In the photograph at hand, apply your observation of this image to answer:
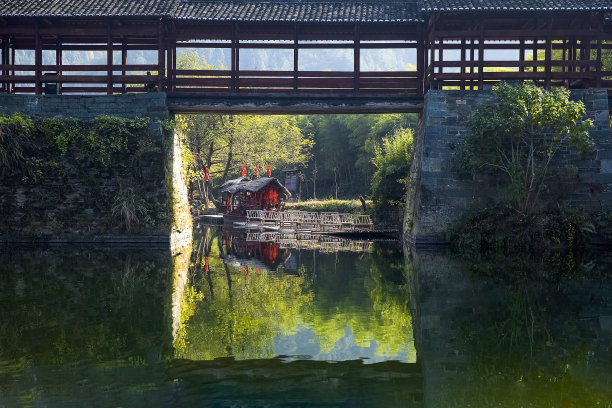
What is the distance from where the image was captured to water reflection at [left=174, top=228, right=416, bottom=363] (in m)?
6.75

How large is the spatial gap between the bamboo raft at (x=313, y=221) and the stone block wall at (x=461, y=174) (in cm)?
609

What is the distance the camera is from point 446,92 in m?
18.6

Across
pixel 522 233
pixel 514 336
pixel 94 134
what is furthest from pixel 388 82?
pixel 514 336

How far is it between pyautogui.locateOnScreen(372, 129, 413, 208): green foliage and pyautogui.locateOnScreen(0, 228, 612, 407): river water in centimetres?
1083

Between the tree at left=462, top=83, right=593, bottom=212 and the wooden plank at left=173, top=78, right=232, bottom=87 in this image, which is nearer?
the tree at left=462, top=83, right=593, bottom=212

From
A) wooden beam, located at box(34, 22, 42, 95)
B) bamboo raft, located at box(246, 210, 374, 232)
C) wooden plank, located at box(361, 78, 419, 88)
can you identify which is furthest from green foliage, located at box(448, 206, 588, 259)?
wooden beam, located at box(34, 22, 42, 95)

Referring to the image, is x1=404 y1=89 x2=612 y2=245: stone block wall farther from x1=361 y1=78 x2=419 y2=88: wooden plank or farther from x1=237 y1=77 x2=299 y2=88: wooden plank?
x1=237 y1=77 x2=299 y2=88: wooden plank

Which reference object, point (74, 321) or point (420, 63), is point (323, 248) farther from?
point (74, 321)

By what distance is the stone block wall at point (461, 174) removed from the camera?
709 inches

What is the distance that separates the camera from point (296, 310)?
8.91 metres

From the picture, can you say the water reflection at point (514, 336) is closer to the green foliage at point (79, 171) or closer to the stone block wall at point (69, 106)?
the green foliage at point (79, 171)

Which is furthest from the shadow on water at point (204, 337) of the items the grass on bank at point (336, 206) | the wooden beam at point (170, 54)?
the grass on bank at point (336, 206)

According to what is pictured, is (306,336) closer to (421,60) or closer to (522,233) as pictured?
(522,233)

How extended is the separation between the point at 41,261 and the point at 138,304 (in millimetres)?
6011
